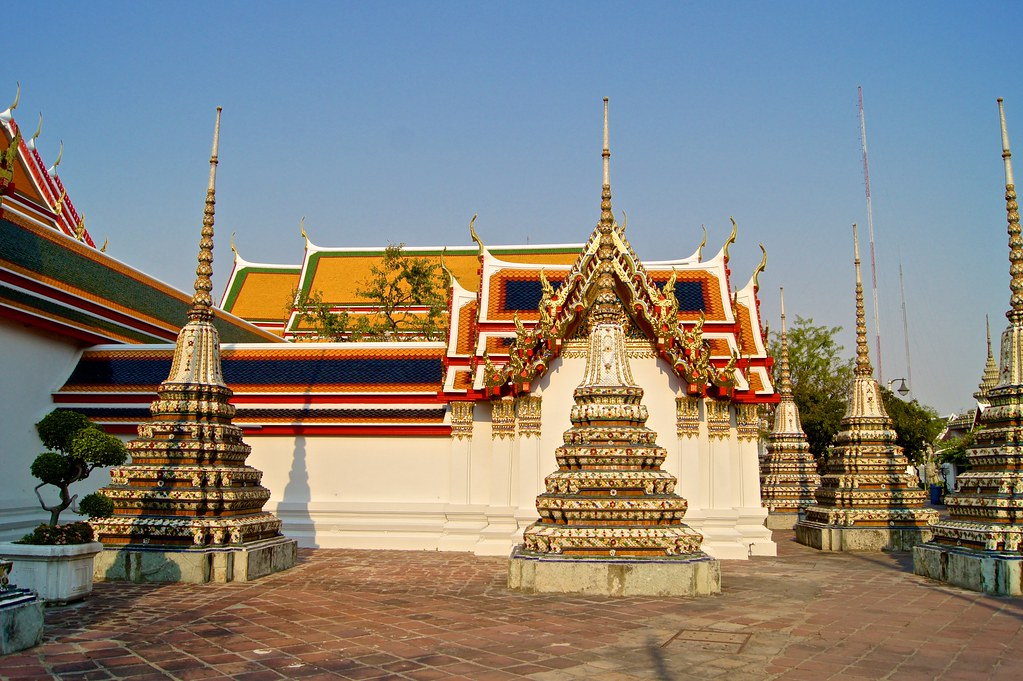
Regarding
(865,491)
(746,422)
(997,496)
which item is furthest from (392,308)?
(997,496)

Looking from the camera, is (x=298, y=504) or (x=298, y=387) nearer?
(x=298, y=504)

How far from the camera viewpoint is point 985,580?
945 cm

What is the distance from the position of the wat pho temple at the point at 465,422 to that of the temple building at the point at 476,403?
37 millimetres

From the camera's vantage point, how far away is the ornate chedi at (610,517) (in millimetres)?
8742

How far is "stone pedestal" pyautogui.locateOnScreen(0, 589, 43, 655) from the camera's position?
19.4 ft

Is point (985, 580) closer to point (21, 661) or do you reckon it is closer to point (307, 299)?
point (21, 661)

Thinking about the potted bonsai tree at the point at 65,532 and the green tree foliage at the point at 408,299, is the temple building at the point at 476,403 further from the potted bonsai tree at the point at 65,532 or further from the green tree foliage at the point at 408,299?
the green tree foliage at the point at 408,299

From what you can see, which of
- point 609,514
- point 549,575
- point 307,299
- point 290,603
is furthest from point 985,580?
point 307,299

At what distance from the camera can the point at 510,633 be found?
6.82 m

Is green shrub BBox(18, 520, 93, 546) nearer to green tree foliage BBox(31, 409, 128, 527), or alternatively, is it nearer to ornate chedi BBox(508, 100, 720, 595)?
green tree foliage BBox(31, 409, 128, 527)

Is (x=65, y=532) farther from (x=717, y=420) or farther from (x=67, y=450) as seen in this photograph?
(x=717, y=420)

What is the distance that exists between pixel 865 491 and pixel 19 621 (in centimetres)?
1345

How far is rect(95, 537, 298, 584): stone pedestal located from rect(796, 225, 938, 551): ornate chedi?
10.2 m

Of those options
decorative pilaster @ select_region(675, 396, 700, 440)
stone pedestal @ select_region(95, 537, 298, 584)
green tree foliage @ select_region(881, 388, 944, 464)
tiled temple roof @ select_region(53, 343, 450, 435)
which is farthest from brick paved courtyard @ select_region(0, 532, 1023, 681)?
green tree foliage @ select_region(881, 388, 944, 464)
